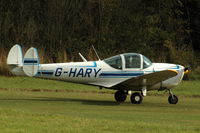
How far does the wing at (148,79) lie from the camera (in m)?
17.5

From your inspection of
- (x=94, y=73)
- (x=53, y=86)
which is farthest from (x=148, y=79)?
(x=53, y=86)

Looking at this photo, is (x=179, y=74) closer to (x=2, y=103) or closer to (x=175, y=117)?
(x=175, y=117)

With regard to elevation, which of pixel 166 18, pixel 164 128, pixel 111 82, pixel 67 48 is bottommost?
pixel 164 128

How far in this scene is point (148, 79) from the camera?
1784 centimetres

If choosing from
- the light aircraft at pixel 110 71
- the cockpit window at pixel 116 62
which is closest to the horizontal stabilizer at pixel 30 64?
the light aircraft at pixel 110 71

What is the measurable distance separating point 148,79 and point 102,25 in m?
24.8

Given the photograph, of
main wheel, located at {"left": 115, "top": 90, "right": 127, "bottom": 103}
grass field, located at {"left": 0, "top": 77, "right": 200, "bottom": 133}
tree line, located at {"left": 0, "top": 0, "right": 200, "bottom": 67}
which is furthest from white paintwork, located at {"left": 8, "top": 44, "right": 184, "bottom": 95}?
tree line, located at {"left": 0, "top": 0, "right": 200, "bottom": 67}

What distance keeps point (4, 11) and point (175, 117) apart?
31.5 m

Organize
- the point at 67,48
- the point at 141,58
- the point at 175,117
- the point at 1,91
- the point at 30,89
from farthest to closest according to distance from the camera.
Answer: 1. the point at 67,48
2. the point at 30,89
3. the point at 1,91
4. the point at 141,58
5. the point at 175,117

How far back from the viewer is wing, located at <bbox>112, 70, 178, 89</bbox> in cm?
1746

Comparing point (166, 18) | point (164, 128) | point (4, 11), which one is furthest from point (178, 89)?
point (4, 11)

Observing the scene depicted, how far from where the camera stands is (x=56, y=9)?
41750mm

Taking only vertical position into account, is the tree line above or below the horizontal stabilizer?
above

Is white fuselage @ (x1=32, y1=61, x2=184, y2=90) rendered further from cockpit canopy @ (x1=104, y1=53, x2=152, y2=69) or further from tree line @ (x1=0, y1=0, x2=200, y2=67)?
tree line @ (x1=0, y1=0, x2=200, y2=67)
